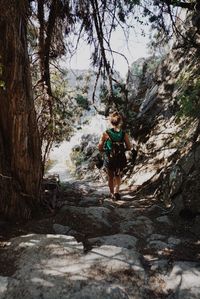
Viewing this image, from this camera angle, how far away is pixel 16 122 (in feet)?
15.1

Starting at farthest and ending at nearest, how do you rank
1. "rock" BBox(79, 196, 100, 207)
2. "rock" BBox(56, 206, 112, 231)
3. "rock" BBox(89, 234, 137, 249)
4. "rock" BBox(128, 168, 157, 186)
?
1. "rock" BBox(128, 168, 157, 186)
2. "rock" BBox(79, 196, 100, 207)
3. "rock" BBox(56, 206, 112, 231)
4. "rock" BBox(89, 234, 137, 249)

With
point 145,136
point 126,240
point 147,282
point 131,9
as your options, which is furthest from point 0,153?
point 145,136

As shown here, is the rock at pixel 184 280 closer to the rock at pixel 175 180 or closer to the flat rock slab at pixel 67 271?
the flat rock slab at pixel 67 271

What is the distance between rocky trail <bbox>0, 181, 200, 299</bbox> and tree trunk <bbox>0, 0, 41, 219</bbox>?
362 mm

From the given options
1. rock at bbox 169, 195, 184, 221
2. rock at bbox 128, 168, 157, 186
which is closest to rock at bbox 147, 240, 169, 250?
rock at bbox 169, 195, 184, 221

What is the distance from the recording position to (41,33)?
664 cm

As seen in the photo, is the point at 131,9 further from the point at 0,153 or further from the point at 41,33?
the point at 0,153

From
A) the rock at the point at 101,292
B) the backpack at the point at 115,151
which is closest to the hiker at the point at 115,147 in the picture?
the backpack at the point at 115,151

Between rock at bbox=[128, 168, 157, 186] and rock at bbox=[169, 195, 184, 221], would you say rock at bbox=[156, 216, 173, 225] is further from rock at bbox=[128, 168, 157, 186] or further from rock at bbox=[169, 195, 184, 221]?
rock at bbox=[128, 168, 157, 186]

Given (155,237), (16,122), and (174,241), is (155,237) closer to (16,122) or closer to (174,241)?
(174,241)

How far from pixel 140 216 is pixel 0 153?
2.10 metres

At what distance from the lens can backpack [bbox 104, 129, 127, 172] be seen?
662 cm

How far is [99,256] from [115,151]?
10.2 feet

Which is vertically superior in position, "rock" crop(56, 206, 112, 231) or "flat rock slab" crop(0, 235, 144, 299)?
"rock" crop(56, 206, 112, 231)
